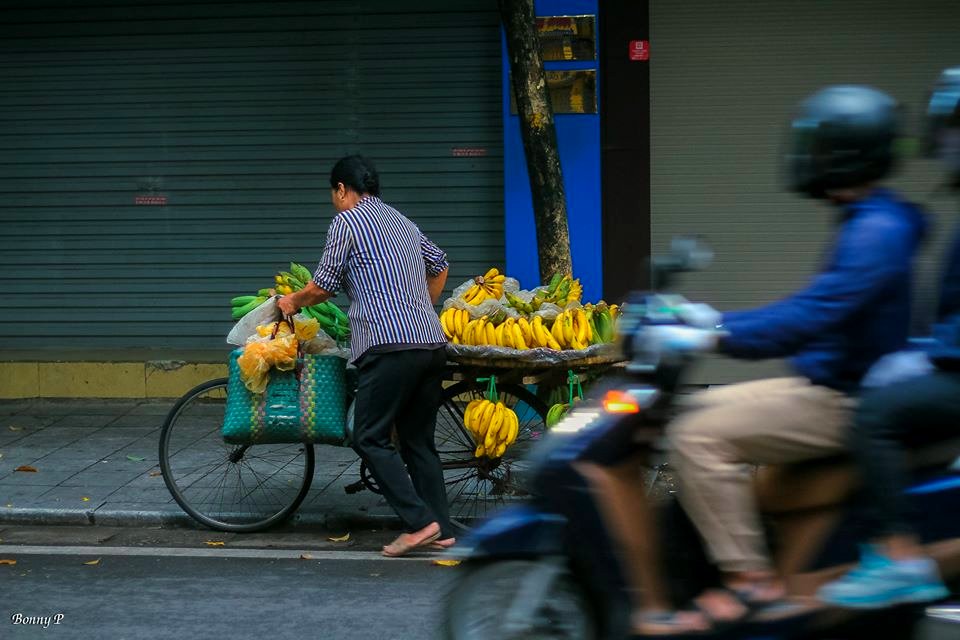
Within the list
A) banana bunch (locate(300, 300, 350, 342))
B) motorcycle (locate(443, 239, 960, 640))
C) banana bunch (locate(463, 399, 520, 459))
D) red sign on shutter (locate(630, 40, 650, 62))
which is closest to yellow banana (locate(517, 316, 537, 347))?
banana bunch (locate(463, 399, 520, 459))

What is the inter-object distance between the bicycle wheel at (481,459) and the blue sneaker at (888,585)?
3360mm

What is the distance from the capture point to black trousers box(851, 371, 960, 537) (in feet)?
10.8

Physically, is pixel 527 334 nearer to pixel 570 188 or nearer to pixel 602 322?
pixel 602 322

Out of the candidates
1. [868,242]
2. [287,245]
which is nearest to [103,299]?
[287,245]

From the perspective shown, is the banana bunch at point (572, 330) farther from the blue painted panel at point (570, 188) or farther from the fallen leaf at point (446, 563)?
the blue painted panel at point (570, 188)

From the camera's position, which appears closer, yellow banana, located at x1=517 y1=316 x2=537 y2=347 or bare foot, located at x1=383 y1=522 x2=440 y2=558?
bare foot, located at x1=383 y1=522 x2=440 y2=558

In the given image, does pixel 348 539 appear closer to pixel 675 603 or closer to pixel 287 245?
pixel 675 603

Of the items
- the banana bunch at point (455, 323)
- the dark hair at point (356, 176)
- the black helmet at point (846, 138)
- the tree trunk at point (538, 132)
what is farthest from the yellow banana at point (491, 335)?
the black helmet at point (846, 138)

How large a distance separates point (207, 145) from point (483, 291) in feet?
14.5

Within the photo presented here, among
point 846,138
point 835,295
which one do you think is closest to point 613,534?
point 835,295

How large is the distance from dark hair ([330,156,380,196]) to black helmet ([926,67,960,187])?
3.13 meters

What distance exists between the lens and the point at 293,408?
6.16m

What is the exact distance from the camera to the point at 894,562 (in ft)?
10.9

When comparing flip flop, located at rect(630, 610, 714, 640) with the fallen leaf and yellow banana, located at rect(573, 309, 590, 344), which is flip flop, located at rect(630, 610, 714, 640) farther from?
yellow banana, located at rect(573, 309, 590, 344)
